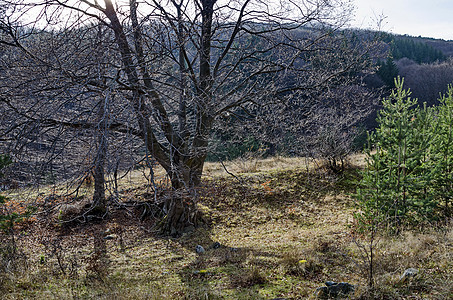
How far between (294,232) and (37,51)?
6.44 m

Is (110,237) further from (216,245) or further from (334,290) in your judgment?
(334,290)

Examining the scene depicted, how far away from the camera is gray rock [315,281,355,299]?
3.69 m

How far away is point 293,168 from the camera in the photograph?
12195 millimetres

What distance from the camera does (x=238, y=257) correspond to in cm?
567

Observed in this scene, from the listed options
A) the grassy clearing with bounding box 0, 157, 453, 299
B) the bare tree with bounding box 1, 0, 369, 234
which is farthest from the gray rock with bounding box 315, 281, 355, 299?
the bare tree with bounding box 1, 0, 369, 234

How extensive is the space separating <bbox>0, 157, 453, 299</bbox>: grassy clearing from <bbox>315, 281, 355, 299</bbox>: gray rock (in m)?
0.11

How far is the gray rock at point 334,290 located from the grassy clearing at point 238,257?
0.11 m

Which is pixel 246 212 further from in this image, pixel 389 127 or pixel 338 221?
pixel 389 127

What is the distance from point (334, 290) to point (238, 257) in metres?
2.26

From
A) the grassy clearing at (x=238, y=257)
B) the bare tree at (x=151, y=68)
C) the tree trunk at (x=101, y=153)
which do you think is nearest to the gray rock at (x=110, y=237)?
the grassy clearing at (x=238, y=257)

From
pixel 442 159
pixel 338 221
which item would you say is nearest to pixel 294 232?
pixel 338 221

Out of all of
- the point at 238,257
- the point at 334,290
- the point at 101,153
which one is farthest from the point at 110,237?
the point at 334,290

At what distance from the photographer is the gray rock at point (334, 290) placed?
12.1 ft

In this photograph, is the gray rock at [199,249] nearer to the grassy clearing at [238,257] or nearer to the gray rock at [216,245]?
the grassy clearing at [238,257]
